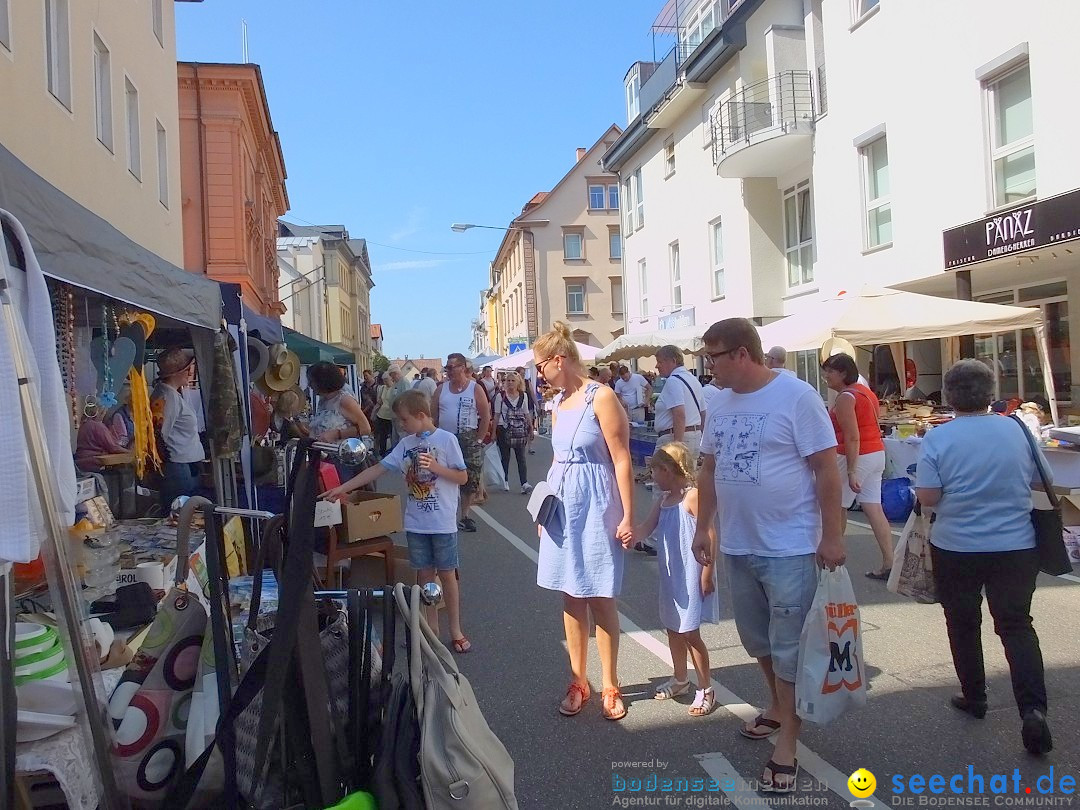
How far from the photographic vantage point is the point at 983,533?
3.51m

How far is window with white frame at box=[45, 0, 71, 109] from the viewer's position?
29.9 ft

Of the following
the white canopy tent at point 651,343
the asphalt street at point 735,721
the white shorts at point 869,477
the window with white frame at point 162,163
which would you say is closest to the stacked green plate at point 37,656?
the asphalt street at point 735,721

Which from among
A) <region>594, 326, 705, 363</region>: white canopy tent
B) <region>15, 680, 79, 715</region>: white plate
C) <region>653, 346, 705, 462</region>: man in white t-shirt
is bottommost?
<region>15, 680, 79, 715</region>: white plate

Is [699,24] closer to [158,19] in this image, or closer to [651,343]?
[651,343]

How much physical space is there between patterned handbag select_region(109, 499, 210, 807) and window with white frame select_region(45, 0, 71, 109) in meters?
8.55

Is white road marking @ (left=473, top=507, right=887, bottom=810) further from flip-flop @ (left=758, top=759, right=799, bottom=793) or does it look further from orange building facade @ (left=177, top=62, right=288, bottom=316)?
orange building facade @ (left=177, top=62, right=288, bottom=316)

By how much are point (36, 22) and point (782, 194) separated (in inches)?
550

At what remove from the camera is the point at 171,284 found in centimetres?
543

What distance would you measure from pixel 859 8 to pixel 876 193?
119 inches

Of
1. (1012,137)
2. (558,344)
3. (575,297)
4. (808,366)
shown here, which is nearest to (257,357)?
(558,344)

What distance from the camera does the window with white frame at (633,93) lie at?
25.6 metres

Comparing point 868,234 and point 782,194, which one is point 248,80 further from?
point 868,234

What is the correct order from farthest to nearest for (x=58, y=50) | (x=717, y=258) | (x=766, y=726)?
(x=717, y=258) → (x=58, y=50) → (x=766, y=726)

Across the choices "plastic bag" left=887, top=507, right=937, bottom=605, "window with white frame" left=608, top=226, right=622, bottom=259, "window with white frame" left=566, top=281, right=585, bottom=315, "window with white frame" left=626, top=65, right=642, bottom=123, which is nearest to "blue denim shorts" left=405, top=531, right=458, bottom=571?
"plastic bag" left=887, top=507, right=937, bottom=605
